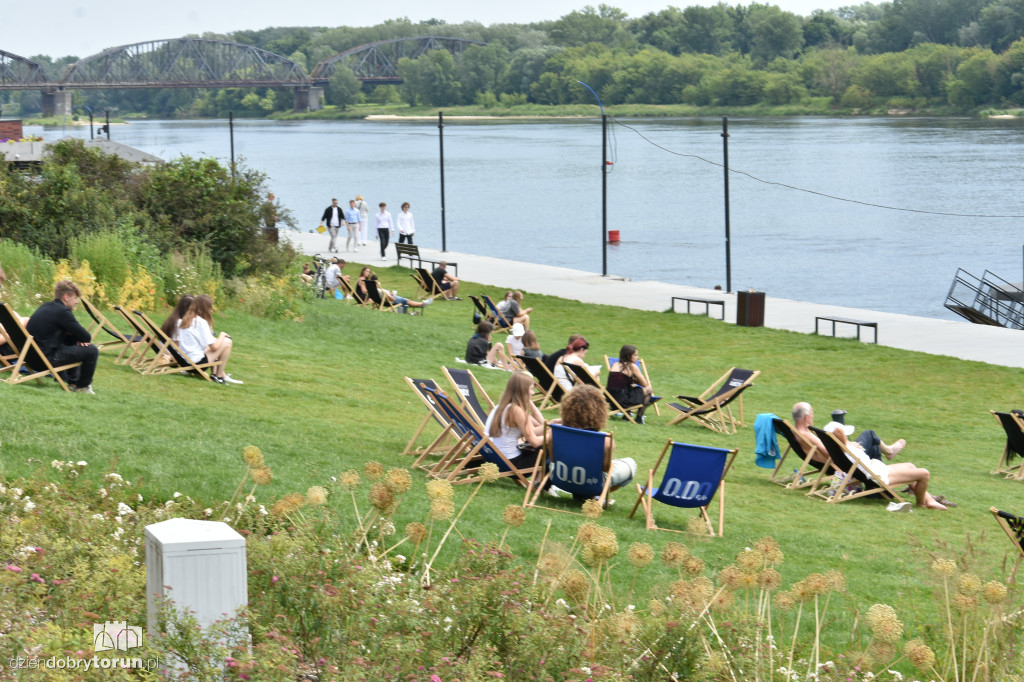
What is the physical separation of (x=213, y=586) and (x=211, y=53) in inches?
7014

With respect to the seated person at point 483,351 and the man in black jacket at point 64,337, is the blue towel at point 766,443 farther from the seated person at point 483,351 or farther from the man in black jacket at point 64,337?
the man in black jacket at point 64,337

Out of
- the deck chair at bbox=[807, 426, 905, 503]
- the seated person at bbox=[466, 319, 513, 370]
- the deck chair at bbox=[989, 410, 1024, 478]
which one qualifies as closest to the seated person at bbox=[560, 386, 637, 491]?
the deck chair at bbox=[807, 426, 905, 503]

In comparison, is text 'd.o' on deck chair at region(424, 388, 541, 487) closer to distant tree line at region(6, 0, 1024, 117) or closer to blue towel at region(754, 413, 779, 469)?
blue towel at region(754, 413, 779, 469)

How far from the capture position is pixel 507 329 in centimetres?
1727

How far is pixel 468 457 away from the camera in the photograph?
7480 mm

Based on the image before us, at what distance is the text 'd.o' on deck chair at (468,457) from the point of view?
7.41 meters

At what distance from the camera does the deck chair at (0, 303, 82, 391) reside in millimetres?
8422

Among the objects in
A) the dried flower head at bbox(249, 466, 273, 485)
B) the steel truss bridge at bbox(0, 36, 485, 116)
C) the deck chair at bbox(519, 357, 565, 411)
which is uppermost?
the steel truss bridge at bbox(0, 36, 485, 116)

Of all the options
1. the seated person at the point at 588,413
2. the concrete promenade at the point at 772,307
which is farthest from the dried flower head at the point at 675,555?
the concrete promenade at the point at 772,307

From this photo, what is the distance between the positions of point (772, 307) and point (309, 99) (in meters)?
148

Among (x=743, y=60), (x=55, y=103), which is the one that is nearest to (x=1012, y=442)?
(x=743, y=60)

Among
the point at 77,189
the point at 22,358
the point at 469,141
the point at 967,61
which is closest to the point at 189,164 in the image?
the point at 77,189

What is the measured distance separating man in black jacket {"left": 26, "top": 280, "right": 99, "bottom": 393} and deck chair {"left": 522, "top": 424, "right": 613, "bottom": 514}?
11.9 ft

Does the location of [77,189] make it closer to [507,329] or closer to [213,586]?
[507,329]
